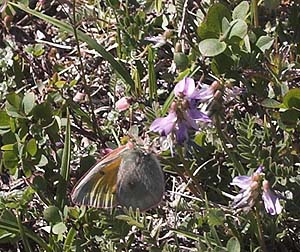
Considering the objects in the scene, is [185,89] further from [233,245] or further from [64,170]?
[64,170]

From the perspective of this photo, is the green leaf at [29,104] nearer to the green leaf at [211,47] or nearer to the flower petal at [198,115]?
the green leaf at [211,47]

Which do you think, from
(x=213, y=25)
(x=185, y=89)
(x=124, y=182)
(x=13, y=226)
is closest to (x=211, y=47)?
(x=213, y=25)

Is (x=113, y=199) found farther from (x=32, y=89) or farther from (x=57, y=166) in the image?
(x=32, y=89)

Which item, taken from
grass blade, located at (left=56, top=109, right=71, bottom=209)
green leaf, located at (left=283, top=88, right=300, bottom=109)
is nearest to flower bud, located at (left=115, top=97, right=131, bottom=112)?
grass blade, located at (left=56, top=109, right=71, bottom=209)

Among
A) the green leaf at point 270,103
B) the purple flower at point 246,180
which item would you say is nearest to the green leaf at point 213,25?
the green leaf at point 270,103

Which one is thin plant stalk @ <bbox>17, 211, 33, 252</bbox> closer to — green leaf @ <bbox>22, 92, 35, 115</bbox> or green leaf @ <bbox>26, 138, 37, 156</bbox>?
green leaf @ <bbox>26, 138, 37, 156</bbox>

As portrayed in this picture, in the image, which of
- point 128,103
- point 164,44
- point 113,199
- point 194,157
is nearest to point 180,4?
point 164,44
